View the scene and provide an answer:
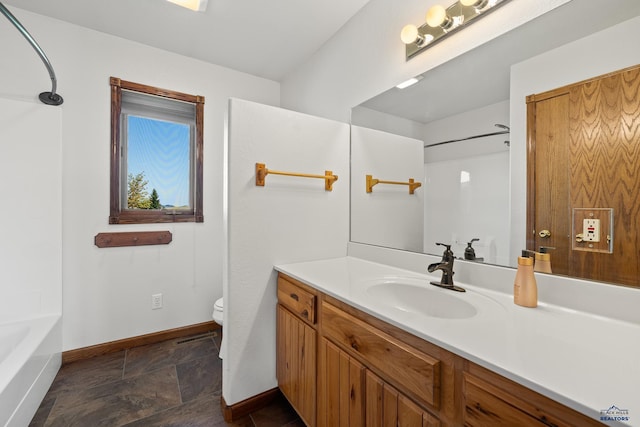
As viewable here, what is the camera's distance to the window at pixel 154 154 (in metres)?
2.15

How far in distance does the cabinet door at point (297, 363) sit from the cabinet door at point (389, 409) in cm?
36

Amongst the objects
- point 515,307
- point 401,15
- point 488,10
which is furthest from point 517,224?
point 401,15

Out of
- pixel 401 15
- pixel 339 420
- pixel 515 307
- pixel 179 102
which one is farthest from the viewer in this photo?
pixel 179 102

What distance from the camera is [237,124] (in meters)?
1.42

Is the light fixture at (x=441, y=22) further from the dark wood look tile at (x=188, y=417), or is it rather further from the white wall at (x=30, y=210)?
the white wall at (x=30, y=210)

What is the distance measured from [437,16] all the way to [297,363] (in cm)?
180

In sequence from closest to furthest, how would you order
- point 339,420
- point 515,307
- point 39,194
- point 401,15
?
point 515,307 → point 339,420 → point 401,15 → point 39,194

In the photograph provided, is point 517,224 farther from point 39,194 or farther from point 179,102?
point 39,194

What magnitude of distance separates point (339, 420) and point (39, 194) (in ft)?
7.64

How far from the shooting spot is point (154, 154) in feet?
7.64

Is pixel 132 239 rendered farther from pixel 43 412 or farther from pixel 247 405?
pixel 247 405

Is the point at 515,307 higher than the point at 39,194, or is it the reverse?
the point at 39,194

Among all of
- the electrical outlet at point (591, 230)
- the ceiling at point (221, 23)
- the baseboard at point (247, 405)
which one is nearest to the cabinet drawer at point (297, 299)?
the baseboard at point (247, 405)

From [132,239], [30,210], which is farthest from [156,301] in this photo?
[30,210]
